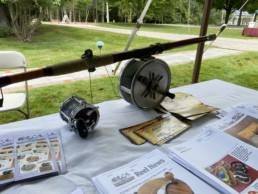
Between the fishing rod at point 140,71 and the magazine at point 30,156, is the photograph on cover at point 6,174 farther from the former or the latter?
the fishing rod at point 140,71

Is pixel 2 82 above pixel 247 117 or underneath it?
above

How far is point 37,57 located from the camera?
3135 mm

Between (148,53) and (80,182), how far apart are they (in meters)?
0.49

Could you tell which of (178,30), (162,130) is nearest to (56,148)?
(162,130)

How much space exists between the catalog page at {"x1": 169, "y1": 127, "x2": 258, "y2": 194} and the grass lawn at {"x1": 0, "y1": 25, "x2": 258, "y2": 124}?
1470 mm

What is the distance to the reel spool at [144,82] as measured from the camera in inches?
30.4

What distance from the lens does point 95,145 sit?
2.17ft

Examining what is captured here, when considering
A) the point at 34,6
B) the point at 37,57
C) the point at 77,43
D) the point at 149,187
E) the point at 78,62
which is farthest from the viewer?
the point at 77,43

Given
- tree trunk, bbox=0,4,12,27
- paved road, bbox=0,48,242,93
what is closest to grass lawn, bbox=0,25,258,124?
Result: paved road, bbox=0,48,242,93

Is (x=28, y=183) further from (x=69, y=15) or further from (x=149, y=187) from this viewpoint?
(x=69, y=15)

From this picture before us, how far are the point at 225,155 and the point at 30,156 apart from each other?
55 centimetres

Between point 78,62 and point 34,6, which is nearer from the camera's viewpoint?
point 78,62

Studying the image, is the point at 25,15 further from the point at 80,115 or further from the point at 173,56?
the point at 80,115

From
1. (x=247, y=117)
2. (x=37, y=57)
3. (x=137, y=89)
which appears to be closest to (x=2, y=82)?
(x=137, y=89)
